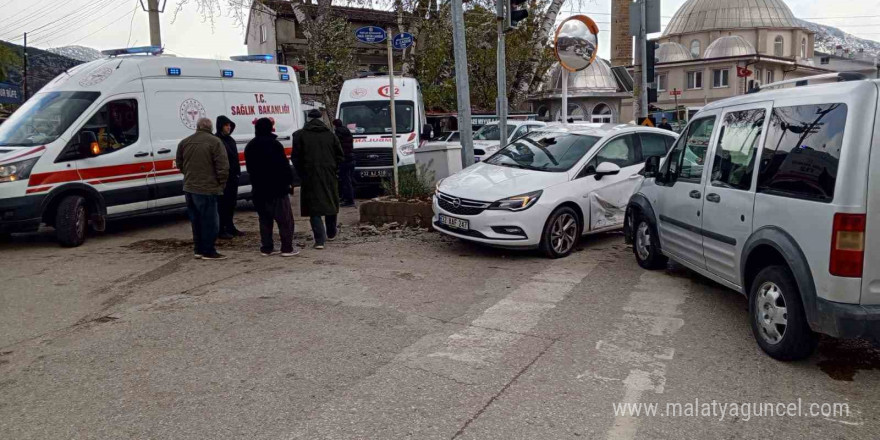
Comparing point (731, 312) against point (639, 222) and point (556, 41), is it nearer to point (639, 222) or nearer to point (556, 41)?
point (639, 222)

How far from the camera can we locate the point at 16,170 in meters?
8.97

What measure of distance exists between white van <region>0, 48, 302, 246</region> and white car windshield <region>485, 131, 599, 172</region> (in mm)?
5040

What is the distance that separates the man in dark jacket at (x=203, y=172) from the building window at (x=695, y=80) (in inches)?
2690

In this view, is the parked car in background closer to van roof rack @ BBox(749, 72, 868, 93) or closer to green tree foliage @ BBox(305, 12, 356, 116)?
van roof rack @ BBox(749, 72, 868, 93)

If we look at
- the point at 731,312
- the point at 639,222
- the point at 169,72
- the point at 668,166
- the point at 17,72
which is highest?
the point at 17,72

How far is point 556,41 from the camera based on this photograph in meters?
11.6

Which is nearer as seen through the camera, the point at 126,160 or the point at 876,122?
the point at 876,122

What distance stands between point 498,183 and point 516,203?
486mm

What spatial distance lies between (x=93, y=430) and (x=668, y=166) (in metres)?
5.60

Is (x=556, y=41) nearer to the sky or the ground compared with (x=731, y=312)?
nearer to the sky

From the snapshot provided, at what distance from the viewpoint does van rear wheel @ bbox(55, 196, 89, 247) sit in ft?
30.8

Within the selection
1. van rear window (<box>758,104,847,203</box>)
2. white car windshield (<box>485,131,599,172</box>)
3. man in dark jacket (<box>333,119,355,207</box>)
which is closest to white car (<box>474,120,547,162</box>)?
man in dark jacket (<box>333,119,355,207</box>)

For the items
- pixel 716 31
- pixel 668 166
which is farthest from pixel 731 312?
pixel 716 31

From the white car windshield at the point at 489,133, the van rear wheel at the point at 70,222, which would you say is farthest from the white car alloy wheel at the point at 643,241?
the white car windshield at the point at 489,133
